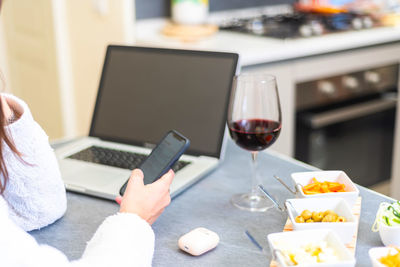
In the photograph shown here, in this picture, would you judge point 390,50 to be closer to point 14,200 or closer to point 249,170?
point 249,170

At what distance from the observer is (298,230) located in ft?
2.61

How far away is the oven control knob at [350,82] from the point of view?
234 centimetres

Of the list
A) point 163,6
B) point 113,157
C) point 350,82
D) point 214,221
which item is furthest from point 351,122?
point 214,221

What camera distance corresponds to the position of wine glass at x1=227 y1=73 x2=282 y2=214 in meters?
0.98

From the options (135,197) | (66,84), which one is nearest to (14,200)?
(135,197)

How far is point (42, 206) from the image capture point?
36.7 inches

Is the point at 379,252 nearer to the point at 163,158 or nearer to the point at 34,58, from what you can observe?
the point at 163,158

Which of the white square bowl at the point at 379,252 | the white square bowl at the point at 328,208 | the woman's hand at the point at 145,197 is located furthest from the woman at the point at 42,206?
the white square bowl at the point at 379,252

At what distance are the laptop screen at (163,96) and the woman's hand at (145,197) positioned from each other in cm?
32

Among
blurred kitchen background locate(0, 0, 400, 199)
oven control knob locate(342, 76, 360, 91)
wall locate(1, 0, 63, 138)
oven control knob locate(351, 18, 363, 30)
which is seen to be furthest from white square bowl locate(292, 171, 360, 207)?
wall locate(1, 0, 63, 138)

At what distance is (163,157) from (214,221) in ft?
0.48

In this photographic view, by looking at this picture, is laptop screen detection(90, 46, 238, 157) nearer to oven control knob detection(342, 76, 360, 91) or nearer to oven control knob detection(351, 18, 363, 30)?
oven control knob detection(342, 76, 360, 91)

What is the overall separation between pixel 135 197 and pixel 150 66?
1.77 feet

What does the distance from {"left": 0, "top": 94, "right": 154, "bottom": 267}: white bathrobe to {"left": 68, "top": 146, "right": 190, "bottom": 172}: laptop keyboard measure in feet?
0.72
